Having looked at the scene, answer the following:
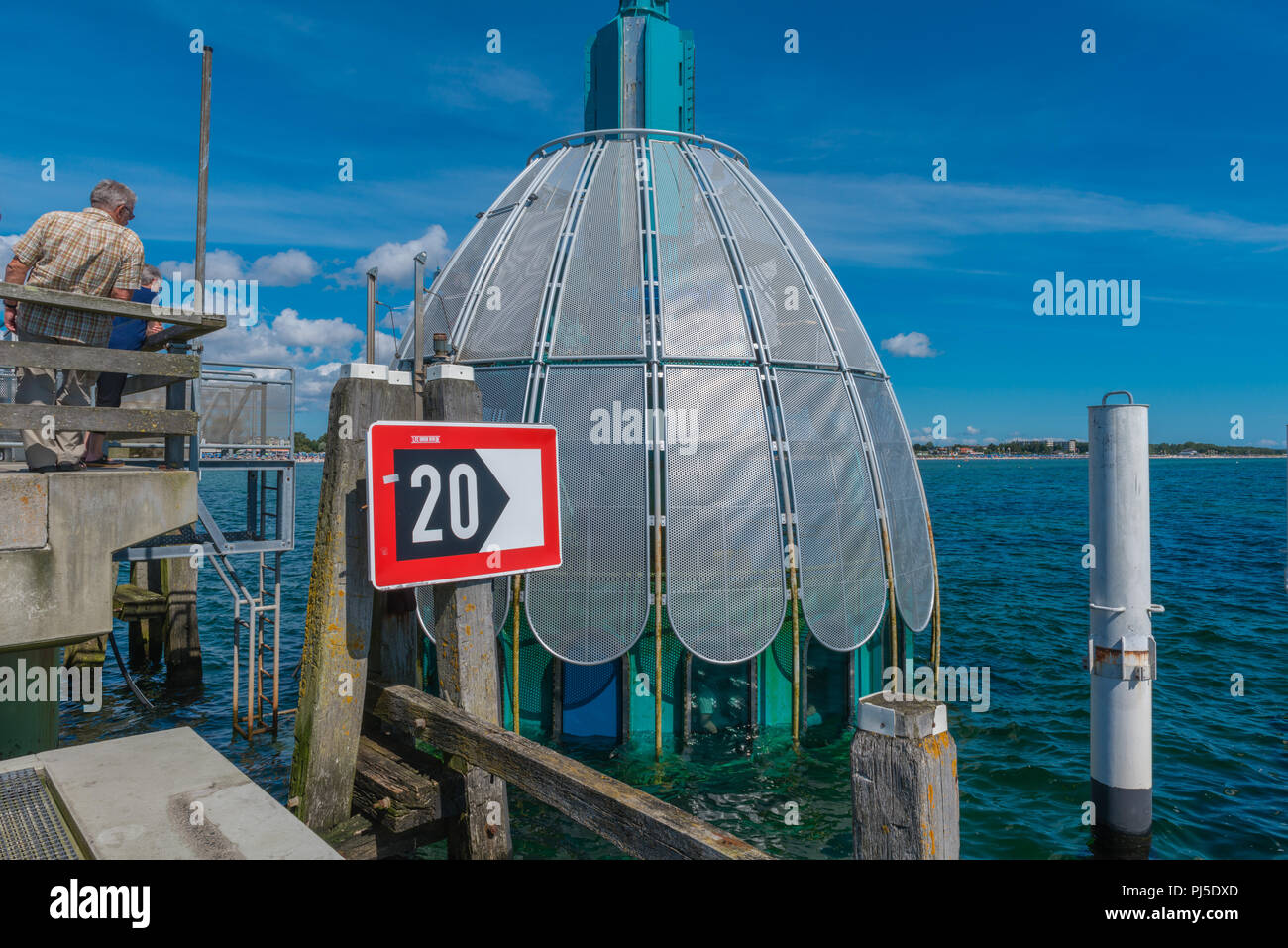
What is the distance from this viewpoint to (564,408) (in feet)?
39.5

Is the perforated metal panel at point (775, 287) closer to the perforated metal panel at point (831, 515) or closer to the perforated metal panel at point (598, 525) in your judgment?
the perforated metal panel at point (831, 515)

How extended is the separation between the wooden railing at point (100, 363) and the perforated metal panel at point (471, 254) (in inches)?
292

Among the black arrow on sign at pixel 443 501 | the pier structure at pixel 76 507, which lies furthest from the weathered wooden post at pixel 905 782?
the pier structure at pixel 76 507

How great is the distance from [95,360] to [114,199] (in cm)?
163

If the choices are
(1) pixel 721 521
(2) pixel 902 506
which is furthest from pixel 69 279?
(2) pixel 902 506

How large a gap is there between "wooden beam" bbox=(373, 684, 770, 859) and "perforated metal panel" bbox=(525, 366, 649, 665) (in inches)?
227

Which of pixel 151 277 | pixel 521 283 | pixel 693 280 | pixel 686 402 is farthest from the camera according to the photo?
pixel 521 283

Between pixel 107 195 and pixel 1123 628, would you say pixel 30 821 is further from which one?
pixel 1123 628

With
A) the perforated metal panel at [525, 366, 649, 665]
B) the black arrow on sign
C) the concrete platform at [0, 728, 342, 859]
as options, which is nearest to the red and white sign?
the black arrow on sign

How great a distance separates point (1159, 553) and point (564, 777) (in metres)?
39.2

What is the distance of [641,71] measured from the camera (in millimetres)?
15891
